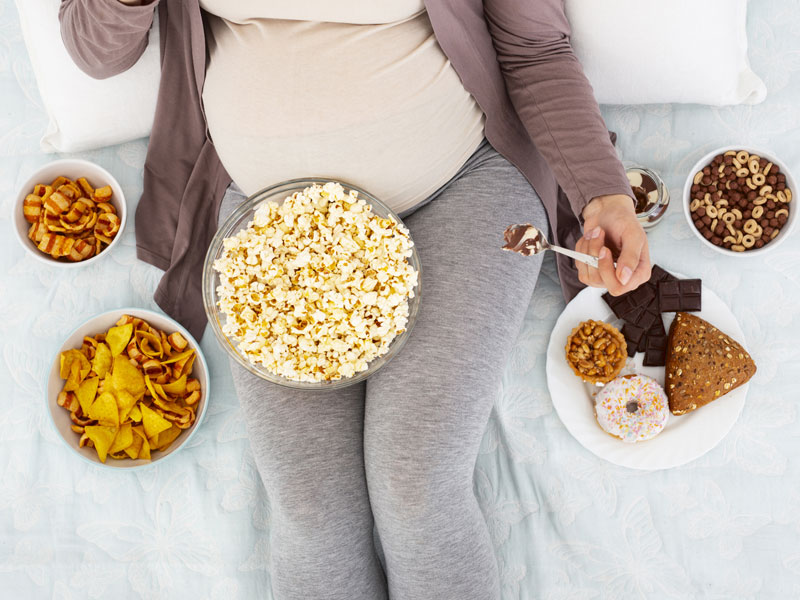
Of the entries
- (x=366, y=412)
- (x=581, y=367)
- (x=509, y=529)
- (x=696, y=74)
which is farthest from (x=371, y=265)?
(x=696, y=74)

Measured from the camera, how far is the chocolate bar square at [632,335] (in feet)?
4.29

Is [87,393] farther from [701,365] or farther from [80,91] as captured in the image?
[701,365]

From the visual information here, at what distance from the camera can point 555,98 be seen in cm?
107

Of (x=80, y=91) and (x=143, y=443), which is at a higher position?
(x=80, y=91)

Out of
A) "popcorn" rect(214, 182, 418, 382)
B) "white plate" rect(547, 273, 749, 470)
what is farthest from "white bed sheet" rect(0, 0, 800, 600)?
"popcorn" rect(214, 182, 418, 382)

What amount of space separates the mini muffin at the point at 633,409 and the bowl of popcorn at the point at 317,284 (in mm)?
515

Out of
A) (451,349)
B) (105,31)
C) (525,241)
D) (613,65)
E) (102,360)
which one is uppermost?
(105,31)

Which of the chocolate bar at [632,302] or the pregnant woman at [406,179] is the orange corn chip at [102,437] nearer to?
the pregnant woman at [406,179]

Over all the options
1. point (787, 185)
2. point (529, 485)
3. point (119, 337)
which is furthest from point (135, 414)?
point (787, 185)

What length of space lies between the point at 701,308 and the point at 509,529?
1.89ft

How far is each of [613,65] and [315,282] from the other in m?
0.77

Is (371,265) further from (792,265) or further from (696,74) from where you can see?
(792,265)

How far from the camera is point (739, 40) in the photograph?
1.29 m

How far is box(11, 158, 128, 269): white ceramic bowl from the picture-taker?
1.30m
